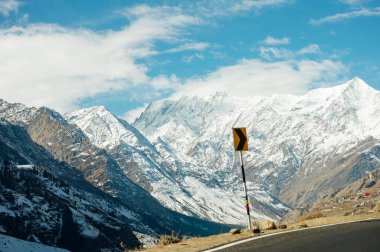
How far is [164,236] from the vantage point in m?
20.5

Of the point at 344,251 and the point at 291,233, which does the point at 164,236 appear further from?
the point at 344,251

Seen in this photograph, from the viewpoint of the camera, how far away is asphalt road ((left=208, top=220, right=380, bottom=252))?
47.8 ft

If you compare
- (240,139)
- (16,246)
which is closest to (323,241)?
(240,139)

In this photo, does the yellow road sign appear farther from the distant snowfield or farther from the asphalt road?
the distant snowfield

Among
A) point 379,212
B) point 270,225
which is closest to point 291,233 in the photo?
point 270,225

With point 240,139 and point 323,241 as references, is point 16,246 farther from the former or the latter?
point 323,241

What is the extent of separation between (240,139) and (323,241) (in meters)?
8.22

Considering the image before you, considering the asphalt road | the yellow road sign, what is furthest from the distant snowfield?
the asphalt road

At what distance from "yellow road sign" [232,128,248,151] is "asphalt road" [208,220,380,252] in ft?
16.7

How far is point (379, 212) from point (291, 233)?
32.7ft

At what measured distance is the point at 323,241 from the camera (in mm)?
16078

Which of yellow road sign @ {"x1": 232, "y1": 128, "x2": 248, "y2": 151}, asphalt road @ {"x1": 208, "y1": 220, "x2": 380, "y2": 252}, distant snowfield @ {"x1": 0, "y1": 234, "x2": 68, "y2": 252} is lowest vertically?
asphalt road @ {"x1": 208, "y1": 220, "x2": 380, "y2": 252}

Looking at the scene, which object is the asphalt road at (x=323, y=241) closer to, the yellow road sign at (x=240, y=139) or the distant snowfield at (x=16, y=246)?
the yellow road sign at (x=240, y=139)

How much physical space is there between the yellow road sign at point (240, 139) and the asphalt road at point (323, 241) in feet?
16.7
